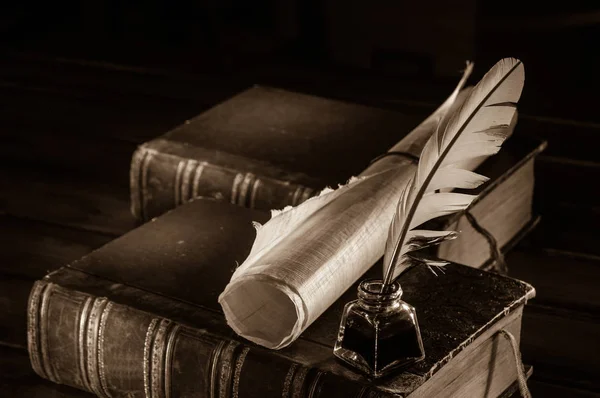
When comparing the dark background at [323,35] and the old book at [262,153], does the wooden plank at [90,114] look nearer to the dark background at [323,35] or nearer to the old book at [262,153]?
the dark background at [323,35]

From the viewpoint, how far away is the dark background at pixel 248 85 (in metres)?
1.83

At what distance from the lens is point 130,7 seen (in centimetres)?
367

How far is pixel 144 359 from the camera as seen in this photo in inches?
58.2

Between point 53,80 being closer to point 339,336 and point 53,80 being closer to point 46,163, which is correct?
point 46,163

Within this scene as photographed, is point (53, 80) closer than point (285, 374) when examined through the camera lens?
No

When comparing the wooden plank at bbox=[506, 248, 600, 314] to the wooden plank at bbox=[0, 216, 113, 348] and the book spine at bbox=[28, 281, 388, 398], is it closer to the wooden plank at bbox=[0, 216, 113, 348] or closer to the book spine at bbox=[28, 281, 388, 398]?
the book spine at bbox=[28, 281, 388, 398]

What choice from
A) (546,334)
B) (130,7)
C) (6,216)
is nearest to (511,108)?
(546,334)

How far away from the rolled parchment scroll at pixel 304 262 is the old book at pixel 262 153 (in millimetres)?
273

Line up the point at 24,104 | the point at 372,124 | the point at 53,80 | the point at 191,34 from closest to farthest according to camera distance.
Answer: the point at 372,124 → the point at 24,104 → the point at 53,80 → the point at 191,34

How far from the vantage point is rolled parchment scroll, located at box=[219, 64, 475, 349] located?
4.50ft

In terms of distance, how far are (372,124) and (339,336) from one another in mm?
812

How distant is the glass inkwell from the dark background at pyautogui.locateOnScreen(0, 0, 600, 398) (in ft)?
1.20

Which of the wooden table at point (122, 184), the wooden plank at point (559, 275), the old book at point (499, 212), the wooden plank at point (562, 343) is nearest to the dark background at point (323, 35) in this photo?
the wooden table at point (122, 184)

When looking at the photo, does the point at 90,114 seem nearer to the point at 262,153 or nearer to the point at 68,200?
the point at 68,200
